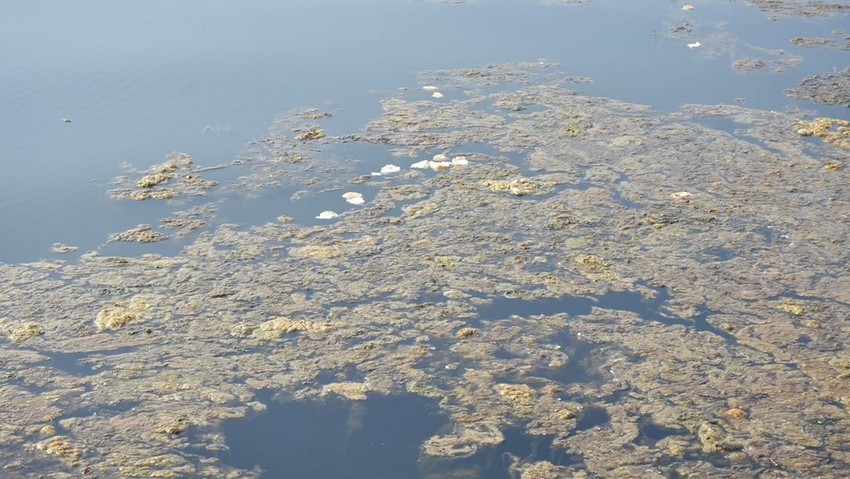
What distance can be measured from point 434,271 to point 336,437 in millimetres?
1421

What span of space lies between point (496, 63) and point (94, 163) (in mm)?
3903

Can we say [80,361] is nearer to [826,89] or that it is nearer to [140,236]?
[140,236]

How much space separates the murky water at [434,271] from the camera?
12.2 feet

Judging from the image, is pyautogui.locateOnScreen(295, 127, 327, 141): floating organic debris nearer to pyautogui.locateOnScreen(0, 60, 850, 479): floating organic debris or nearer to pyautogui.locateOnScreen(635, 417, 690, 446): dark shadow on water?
pyautogui.locateOnScreen(0, 60, 850, 479): floating organic debris

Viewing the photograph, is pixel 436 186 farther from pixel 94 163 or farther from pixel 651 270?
pixel 94 163

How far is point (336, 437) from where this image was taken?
3.78m

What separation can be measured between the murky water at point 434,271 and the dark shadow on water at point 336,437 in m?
0.01

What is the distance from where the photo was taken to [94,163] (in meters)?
6.48

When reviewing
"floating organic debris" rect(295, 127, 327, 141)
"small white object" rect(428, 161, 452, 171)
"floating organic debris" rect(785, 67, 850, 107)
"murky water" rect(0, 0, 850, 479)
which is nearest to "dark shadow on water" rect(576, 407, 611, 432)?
"murky water" rect(0, 0, 850, 479)

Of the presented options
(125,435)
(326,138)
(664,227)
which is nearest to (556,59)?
(326,138)

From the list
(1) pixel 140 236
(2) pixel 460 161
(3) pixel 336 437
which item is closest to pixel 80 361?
(1) pixel 140 236

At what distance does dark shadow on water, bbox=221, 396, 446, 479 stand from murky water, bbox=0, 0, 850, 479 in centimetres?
1

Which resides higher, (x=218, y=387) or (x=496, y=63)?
(x=496, y=63)

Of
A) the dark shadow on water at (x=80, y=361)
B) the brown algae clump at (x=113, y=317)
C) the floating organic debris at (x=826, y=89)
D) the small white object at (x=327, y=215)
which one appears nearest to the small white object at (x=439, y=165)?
the small white object at (x=327, y=215)
